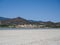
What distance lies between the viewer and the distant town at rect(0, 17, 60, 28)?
20.4 m

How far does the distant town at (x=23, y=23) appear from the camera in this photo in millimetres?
20353

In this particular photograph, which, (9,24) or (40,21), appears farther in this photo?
(40,21)

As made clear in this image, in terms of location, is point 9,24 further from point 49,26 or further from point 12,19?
point 49,26

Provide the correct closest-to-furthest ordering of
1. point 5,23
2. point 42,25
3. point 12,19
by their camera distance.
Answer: point 5,23 < point 12,19 < point 42,25

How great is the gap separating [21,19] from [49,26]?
4.56 m

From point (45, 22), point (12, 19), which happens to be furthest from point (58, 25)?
point (12, 19)

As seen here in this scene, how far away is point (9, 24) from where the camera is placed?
66.9 ft

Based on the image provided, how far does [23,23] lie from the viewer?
2130 centimetres
